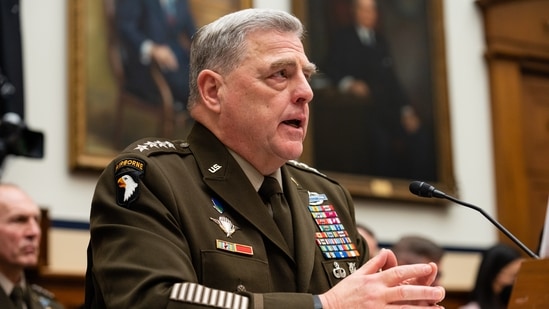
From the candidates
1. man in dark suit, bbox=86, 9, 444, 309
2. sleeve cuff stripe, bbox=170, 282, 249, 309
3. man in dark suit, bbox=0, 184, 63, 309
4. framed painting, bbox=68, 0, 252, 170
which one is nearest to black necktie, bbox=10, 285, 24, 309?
man in dark suit, bbox=0, 184, 63, 309

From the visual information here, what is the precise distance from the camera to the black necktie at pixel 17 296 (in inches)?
232

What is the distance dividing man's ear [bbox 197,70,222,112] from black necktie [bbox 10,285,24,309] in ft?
10.2

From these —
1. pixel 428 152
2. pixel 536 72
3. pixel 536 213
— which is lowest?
pixel 536 213

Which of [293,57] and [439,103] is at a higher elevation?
[293,57]

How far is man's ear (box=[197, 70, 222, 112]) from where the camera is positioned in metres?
3.22

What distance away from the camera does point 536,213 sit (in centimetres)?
997

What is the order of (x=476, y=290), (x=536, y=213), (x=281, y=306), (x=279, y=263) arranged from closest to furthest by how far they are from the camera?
(x=281, y=306) < (x=279, y=263) < (x=476, y=290) < (x=536, y=213)

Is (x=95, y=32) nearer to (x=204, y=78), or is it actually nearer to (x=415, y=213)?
(x=415, y=213)

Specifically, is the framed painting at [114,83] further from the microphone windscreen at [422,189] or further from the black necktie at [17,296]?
the microphone windscreen at [422,189]

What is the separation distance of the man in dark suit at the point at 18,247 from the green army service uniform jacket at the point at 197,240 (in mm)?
3092

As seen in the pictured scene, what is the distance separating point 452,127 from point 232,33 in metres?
6.74

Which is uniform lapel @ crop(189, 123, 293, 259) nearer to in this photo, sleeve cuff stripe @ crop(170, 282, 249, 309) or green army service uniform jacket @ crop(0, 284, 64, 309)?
sleeve cuff stripe @ crop(170, 282, 249, 309)

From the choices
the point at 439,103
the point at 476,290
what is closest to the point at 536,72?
the point at 439,103

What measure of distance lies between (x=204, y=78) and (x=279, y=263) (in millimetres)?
641
